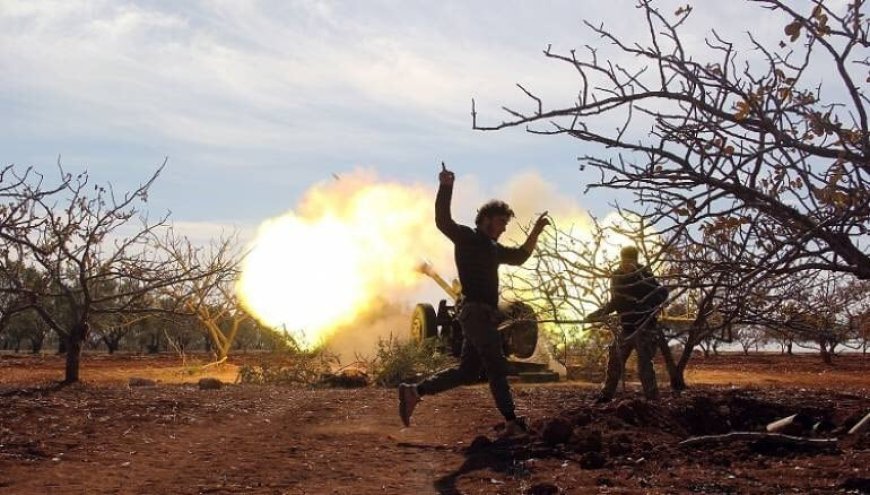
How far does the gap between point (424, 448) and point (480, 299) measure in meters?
1.24

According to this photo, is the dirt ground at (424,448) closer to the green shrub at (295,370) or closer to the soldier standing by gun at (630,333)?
the soldier standing by gun at (630,333)

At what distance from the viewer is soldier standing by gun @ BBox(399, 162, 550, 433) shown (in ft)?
22.3

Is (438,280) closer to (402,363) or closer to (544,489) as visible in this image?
(402,363)

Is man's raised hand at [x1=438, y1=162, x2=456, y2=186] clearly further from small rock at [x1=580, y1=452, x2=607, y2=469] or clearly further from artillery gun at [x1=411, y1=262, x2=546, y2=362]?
artillery gun at [x1=411, y1=262, x2=546, y2=362]

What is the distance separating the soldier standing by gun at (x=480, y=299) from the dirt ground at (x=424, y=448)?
0.44 m

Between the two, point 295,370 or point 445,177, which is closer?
point 445,177

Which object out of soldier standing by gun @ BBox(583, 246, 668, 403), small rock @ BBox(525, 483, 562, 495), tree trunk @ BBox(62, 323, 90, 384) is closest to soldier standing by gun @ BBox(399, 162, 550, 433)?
small rock @ BBox(525, 483, 562, 495)

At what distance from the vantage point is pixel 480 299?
6.88 m

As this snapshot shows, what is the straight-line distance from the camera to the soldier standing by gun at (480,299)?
268 inches

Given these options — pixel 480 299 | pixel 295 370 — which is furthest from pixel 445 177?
pixel 295 370

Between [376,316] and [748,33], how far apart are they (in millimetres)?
21011

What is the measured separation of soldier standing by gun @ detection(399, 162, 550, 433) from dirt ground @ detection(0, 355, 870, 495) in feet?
1.45

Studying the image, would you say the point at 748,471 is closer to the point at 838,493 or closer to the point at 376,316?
the point at 838,493

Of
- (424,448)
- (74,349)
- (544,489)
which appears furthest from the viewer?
(74,349)
